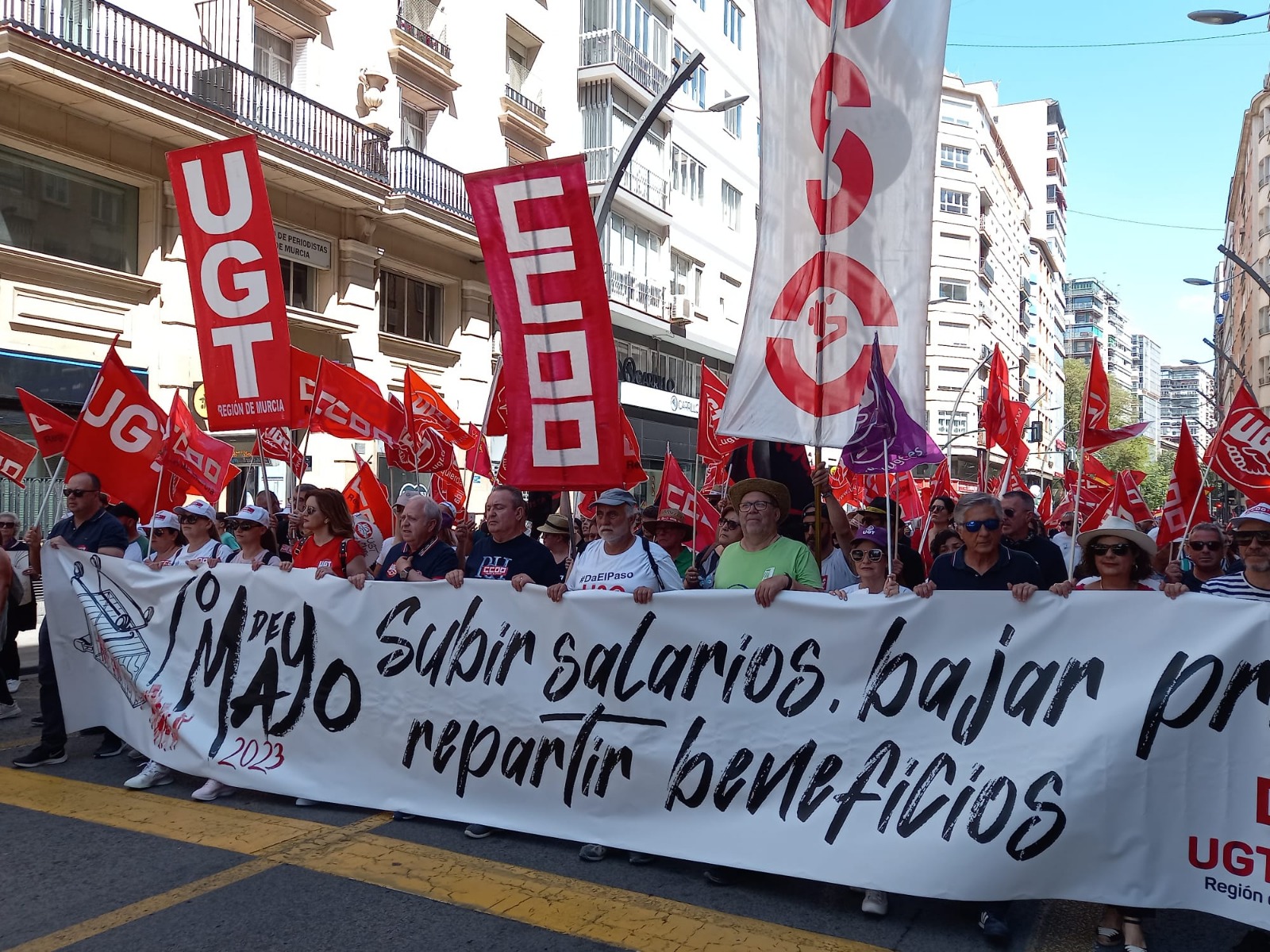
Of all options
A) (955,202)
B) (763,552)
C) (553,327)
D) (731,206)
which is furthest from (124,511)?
(955,202)

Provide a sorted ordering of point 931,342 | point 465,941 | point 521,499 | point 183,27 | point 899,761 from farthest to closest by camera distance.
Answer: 1. point 931,342
2. point 183,27
3. point 521,499
4. point 899,761
5. point 465,941

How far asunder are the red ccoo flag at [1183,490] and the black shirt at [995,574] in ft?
16.5

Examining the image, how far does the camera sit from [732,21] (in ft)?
115

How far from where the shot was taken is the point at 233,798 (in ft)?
18.2

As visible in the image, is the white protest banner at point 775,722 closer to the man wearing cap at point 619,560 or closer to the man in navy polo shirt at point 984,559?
the man wearing cap at point 619,560

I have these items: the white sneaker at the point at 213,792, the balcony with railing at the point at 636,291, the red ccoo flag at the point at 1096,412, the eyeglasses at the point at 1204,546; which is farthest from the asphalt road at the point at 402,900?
the balcony with railing at the point at 636,291

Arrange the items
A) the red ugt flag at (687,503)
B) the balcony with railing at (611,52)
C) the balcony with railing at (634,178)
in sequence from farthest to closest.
A: the balcony with railing at (634,178), the balcony with railing at (611,52), the red ugt flag at (687,503)

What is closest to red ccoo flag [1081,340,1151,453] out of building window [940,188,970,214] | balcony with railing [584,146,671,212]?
balcony with railing [584,146,671,212]

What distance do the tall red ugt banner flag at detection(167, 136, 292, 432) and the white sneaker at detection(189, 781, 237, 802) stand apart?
2.34 meters

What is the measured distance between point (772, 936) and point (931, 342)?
66457mm

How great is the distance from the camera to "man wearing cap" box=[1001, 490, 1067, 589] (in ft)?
21.2

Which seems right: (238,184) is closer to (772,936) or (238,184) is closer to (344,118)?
(772,936)

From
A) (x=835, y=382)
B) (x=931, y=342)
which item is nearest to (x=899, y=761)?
(x=835, y=382)

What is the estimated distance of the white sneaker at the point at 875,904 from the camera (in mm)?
4074
